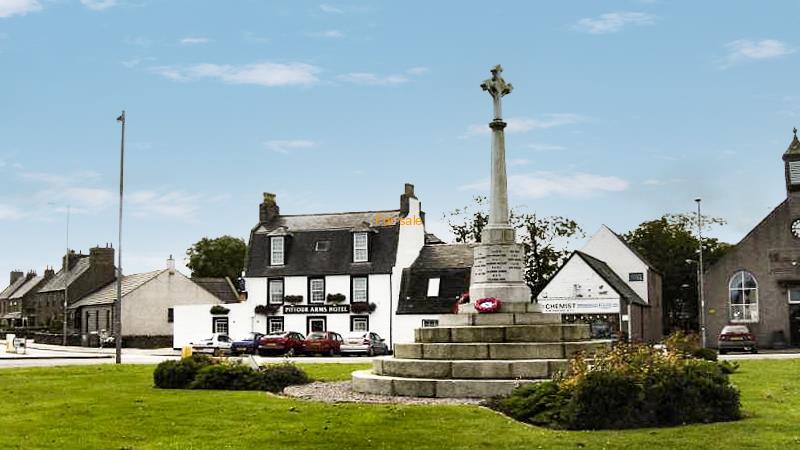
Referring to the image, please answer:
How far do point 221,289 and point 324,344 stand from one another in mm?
29287

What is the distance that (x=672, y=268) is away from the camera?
270ft

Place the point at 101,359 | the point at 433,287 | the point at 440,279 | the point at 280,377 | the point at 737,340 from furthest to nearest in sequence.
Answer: the point at 440,279
the point at 433,287
the point at 101,359
the point at 737,340
the point at 280,377

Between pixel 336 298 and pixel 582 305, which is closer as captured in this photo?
pixel 582 305

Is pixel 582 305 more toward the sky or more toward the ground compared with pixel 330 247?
more toward the ground

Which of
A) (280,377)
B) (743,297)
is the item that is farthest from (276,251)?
(280,377)

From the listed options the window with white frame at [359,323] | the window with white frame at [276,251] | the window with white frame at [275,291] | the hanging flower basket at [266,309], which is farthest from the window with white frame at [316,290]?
the window with white frame at [276,251]

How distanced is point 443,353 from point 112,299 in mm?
54357

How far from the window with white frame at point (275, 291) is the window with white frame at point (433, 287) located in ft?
34.2

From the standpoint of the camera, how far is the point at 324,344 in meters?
49.8

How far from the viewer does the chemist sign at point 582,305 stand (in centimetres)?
5747

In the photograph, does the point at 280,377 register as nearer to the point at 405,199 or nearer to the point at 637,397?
the point at 637,397

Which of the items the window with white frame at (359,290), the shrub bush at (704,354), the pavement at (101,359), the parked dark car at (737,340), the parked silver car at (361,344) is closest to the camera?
the shrub bush at (704,354)

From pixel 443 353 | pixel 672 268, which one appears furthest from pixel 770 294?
pixel 443 353

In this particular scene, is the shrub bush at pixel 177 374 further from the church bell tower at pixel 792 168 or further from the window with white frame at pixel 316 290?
the church bell tower at pixel 792 168
